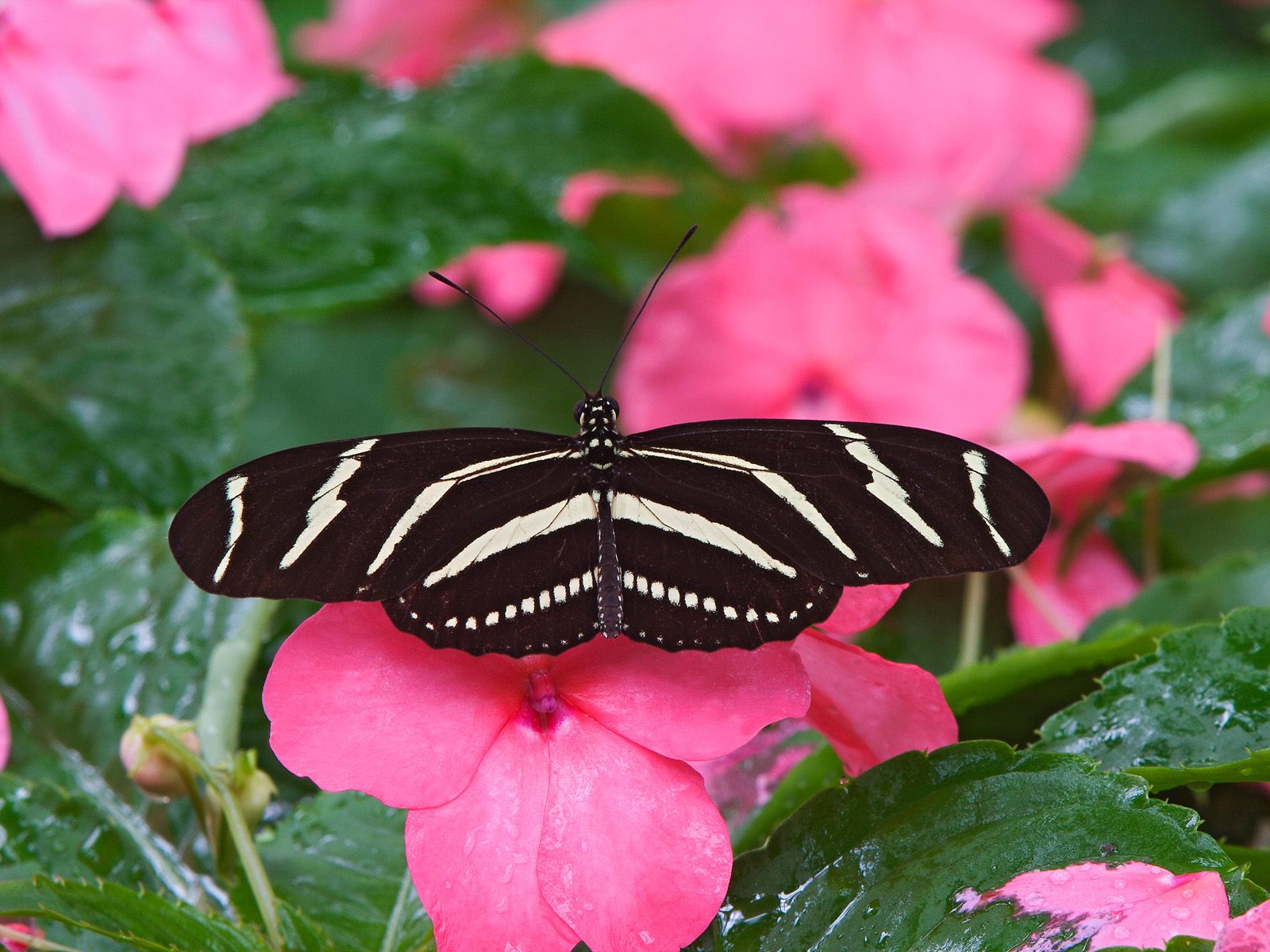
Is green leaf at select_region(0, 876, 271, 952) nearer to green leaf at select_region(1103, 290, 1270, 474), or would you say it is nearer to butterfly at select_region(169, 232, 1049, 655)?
butterfly at select_region(169, 232, 1049, 655)

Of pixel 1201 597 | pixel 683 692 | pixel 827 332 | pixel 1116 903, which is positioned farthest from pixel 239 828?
pixel 827 332

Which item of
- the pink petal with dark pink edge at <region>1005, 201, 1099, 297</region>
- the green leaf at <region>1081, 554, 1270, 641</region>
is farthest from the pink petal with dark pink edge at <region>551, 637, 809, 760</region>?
the pink petal with dark pink edge at <region>1005, 201, 1099, 297</region>

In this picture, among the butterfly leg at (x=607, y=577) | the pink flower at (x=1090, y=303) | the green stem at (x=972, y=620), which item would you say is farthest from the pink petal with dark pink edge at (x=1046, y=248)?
the butterfly leg at (x=607, y=577)

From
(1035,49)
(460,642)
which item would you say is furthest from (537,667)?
(1035,49)

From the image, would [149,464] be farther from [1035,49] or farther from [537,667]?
[1035,49]

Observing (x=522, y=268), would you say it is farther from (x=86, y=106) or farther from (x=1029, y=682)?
(x=1029, y=682)

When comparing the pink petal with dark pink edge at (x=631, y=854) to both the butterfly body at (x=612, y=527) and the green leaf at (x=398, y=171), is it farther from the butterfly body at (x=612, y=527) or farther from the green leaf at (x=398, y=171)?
the green leaf at (x=398, y=171)
